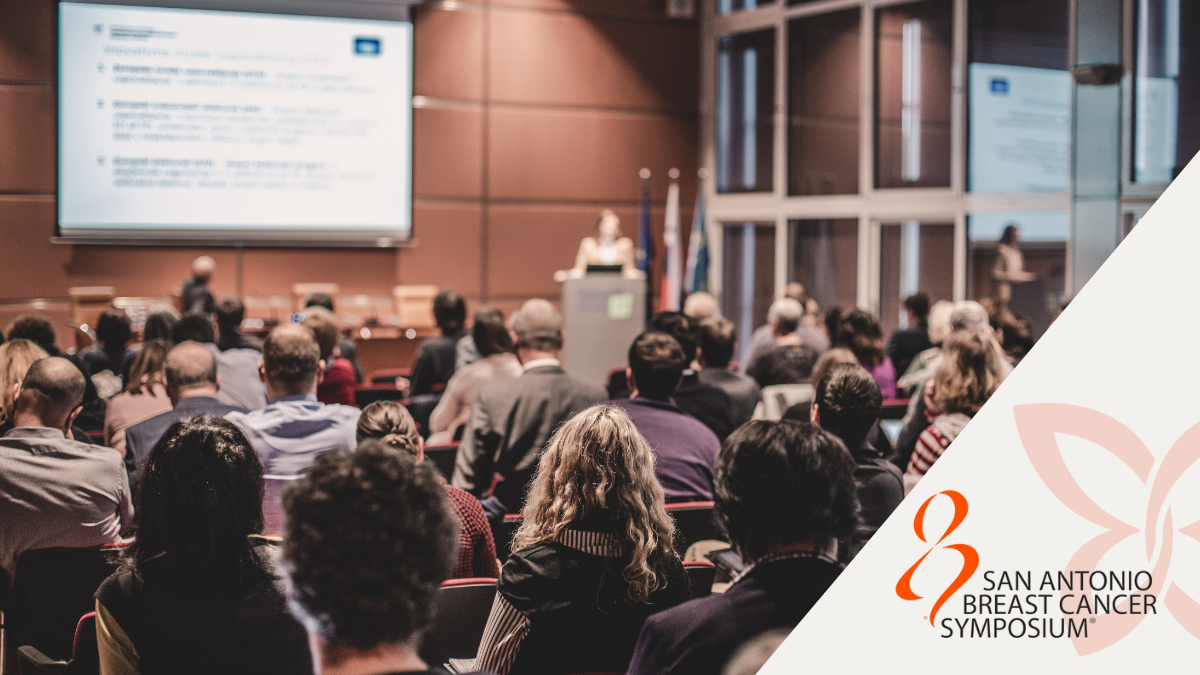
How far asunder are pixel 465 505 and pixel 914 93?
312 inches

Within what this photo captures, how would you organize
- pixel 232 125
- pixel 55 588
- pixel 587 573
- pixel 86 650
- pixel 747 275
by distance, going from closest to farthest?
pixel 587 573 < pixel 86 650 < pixel 55 588 < pixel 232 125 < pixel 747 275

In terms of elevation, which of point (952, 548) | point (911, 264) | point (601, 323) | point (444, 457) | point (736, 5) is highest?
point (736, 5)

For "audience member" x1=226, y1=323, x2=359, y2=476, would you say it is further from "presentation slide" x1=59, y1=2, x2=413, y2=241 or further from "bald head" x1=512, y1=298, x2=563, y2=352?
"presentation slide" x1=59, y1=2, x2=413, y2=241

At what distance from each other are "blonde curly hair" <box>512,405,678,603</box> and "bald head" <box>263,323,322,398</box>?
163 cm

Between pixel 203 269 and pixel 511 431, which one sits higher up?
pixel 203 269

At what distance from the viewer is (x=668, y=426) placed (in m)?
3.38

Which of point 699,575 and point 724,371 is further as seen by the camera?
point 724,371

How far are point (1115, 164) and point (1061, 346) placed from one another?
18.3ft

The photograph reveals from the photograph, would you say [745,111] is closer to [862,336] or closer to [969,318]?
[969,318]

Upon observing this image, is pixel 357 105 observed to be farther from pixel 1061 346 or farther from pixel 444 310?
pixel 1061 346

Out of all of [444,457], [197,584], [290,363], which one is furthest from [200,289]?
[197,584]

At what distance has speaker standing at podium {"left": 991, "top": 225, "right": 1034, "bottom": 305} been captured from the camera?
8.49 m

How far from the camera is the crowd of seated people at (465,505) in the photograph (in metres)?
1.17

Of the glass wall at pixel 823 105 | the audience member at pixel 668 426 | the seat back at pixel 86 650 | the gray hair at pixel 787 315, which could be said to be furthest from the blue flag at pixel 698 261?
the seat back at pixel 86 650
